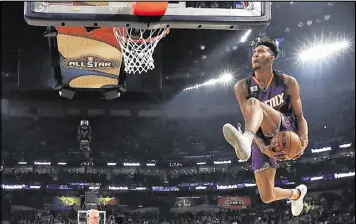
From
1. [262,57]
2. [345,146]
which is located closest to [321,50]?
[345,146]

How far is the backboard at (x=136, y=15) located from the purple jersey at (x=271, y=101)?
169cm

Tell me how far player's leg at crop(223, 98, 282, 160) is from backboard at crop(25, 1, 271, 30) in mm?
758

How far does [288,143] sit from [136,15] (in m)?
2.47

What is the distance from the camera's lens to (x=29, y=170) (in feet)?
35.3

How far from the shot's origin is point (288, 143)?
186 inches

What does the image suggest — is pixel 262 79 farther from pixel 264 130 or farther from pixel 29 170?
pixel 29 170

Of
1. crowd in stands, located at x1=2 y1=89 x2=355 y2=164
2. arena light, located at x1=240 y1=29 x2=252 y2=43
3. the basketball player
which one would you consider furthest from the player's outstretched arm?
crowd in stands, located at x1=2 y1=89 x2=355 y2=164

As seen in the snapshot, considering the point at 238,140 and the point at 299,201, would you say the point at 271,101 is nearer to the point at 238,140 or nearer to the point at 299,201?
the point at 299,201

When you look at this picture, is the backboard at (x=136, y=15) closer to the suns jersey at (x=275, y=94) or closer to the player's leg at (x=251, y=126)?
the player's leg at (x=251, y=126)

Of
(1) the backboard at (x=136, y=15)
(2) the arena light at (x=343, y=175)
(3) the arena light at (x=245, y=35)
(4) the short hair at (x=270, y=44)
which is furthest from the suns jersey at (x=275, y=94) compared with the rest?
(2) the arena light at (x=343, y=175)

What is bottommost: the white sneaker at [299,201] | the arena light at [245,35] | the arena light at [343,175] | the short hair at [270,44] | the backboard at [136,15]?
the white sneaker at [299,201]

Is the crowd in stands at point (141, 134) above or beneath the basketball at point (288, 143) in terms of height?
above

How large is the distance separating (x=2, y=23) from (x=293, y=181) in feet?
23.3

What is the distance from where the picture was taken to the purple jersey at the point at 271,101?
470 cm
